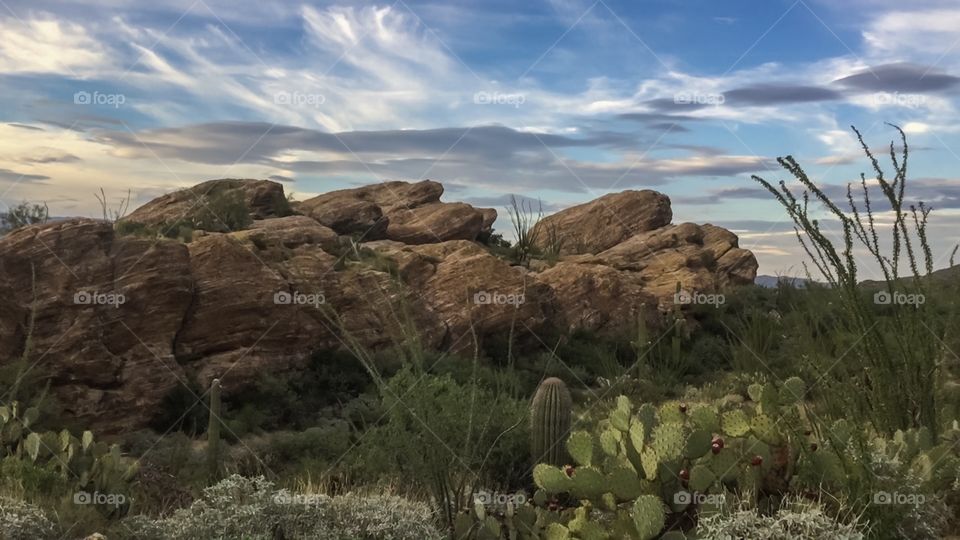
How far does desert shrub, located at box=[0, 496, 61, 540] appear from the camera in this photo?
5.97 metres

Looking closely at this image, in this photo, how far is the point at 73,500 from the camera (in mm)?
6980

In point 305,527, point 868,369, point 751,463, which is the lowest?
point 305,527

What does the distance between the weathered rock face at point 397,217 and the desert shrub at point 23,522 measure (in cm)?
1993

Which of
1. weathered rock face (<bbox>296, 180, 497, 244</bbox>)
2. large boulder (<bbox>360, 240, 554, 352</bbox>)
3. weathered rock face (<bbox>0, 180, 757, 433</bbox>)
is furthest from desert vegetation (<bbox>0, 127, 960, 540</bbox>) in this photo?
weathered rock face (<bbox>296, 180, 497, 244</bbox>)

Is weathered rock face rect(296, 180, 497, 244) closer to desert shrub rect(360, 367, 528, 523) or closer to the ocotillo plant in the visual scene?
the ocotillo plant

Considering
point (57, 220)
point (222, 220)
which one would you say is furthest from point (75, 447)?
point (222, 220)

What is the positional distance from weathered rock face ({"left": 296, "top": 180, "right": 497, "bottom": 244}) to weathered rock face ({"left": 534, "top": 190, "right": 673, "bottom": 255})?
268 centimetres

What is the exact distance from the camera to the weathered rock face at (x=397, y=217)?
27031 mm

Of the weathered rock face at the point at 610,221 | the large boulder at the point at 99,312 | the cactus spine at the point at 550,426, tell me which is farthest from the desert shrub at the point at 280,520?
the weathered rock face at the point at 610,221

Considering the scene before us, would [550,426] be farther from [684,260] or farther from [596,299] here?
[684,260]

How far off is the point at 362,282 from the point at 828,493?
37.2ft

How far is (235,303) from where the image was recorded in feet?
47.6

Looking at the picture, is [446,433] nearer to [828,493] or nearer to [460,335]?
[828,493]

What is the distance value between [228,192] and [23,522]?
55.7 feet
